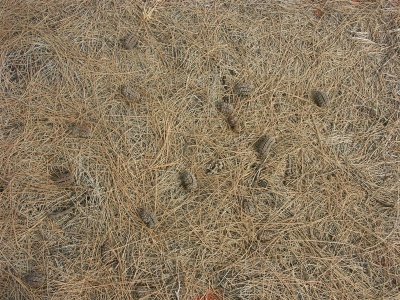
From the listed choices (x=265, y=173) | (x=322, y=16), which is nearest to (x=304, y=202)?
(x=265, y=173)

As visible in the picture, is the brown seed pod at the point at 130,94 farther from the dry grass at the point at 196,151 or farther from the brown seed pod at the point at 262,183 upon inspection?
the brown seed pod at the point at 262,183

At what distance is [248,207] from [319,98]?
101cm

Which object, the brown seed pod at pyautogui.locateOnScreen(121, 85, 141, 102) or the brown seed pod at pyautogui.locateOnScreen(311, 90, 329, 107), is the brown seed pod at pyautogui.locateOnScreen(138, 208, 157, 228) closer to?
the brown seed pod at pyautogui.locateOnScreen(121, 85, 141, 102)

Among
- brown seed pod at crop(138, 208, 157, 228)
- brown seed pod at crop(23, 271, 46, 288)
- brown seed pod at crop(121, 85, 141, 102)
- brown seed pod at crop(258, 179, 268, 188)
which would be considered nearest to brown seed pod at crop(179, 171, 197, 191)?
brown seed pod at crop(138, 208, 157, 228)

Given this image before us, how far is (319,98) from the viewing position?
3.01 metres

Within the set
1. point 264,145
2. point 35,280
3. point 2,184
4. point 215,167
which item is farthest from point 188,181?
point 2,184

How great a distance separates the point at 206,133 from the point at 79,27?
51.3 inches

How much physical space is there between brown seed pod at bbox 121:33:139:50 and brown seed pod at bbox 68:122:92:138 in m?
0.72

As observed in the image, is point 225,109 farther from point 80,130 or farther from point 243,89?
point 80,130

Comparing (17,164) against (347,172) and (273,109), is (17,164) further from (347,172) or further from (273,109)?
(347,172)

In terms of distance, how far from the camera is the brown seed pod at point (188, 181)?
268cm

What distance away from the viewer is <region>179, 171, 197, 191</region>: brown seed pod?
8.79 feet

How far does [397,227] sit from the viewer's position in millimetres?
2686

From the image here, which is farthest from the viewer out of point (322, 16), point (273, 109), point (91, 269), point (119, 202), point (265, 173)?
point (322, 16)
